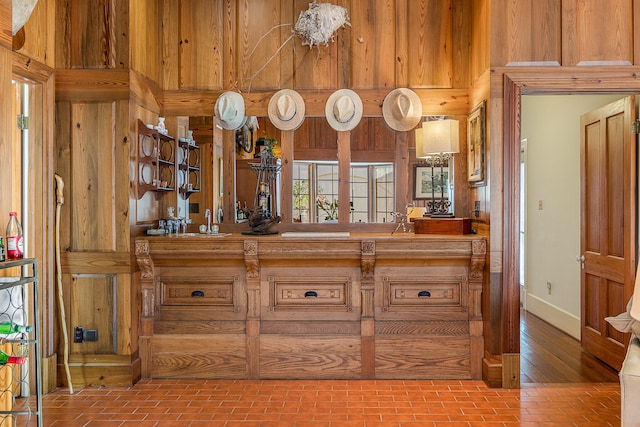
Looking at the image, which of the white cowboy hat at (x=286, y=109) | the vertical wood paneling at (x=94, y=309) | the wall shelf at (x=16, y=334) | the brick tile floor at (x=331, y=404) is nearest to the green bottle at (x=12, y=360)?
the wall shelf at (x=16, y=334)

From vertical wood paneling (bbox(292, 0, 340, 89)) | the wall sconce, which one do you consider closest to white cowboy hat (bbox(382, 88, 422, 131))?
the wall sconce

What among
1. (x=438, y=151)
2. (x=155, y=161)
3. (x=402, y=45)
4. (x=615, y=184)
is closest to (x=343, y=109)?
(x=402, y=45)

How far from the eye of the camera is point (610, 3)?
12.1 ft

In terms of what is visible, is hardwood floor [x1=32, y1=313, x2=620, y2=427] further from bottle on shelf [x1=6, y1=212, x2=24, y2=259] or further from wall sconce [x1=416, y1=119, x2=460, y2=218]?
wall sconce [x1=416, y1=119, x2=460, y2=218]

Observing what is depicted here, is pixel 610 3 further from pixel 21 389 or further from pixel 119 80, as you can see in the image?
pixel 21 389

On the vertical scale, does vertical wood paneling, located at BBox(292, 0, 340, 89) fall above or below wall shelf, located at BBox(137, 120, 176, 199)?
above

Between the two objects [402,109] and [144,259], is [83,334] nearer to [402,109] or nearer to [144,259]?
[144,259]

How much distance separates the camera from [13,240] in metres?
2.66

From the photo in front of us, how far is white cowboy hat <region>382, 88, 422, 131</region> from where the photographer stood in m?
4.25

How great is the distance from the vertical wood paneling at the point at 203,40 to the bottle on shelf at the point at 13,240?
2089mm

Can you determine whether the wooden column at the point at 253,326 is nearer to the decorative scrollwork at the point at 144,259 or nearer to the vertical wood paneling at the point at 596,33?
the decorative scrollwork at the point at 144,259

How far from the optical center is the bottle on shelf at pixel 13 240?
265 centimetres

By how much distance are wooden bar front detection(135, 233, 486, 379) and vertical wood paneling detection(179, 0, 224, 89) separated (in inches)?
56.3

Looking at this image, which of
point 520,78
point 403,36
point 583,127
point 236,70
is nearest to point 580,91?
point 520,78
